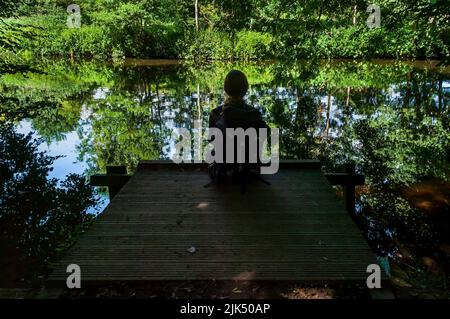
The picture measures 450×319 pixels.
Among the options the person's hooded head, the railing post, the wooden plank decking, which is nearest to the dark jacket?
the person's hooded head

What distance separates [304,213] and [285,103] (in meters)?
10.5

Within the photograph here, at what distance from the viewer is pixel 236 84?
4.80 metres

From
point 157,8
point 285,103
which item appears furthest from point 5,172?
point 157,8

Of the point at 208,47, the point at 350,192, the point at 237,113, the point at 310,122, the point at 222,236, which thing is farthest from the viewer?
the point at 208,47

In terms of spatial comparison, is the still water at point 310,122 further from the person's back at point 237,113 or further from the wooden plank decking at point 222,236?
the person's back at point 237,113

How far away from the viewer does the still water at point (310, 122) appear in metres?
6.71

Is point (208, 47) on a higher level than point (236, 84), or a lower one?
higher

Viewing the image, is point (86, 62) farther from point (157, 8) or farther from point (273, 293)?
point (273, 293)

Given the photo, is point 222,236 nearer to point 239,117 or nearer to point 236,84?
point 239,117

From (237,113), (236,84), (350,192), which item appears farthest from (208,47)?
(237,113)

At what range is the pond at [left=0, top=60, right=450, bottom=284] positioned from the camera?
21.8 feet

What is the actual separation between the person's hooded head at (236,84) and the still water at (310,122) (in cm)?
189

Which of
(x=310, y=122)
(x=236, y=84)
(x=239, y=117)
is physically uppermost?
(x=236, y=84)

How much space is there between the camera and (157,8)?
30.4m
